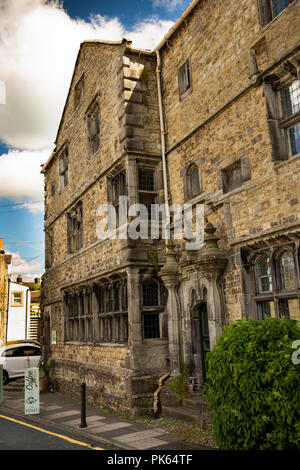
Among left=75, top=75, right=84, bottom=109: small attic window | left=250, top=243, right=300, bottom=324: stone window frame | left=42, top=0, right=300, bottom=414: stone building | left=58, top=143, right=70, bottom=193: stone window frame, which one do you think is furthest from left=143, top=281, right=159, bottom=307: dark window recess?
left=75, top=75, right=84, bottom=109: small attic window

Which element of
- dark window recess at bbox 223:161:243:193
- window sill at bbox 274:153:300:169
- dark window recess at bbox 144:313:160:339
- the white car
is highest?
dark window recess at bbox 223:161:243:193

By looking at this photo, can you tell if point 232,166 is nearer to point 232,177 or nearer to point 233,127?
point 232,177

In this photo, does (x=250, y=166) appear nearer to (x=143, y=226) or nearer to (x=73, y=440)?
(x=143, y=226)

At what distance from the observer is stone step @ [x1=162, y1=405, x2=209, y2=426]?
856 cm

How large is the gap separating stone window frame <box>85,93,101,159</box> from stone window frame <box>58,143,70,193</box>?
305 centimetres

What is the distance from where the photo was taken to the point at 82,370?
14117mm

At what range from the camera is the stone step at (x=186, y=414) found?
8.56 m

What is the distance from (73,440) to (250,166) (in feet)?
21.3

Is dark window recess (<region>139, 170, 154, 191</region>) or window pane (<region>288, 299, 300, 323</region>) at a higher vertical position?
dark window recess (<region>139, 170, 154, 191</region>)

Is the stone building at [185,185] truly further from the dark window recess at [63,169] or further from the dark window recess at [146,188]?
the dark window recess at [63,169]

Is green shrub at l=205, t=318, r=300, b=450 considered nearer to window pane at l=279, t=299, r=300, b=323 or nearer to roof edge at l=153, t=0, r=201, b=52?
window pane at l=279, t=299, r=300, b=323

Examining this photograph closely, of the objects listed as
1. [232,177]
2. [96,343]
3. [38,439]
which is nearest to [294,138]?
[232,177]

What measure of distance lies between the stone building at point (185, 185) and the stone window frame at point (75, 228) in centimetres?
13
